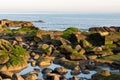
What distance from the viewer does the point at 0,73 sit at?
35.9m

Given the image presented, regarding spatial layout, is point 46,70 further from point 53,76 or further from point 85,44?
point 85,44

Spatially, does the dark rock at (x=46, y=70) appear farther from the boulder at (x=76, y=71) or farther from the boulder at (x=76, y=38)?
the boulder at (x=76, y=38)

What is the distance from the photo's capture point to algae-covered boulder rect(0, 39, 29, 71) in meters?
40.6

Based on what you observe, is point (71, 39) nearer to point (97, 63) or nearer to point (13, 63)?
point (97, 63)

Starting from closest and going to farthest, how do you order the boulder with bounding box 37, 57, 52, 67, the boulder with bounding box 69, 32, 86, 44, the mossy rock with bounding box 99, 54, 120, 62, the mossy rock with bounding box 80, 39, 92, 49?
1. the boulder with bounding box 37, 57, 52, 67
2. the mossy rock with bounding box 99, 54, 120, 62
3. the mossy rock with bounding box 80, 39, 92, 49
4. the boulder with bounding box 69, 32, 86, 44

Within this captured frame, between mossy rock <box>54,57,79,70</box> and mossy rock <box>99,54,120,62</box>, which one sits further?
mossy rock <box>99,54,120,62</box>

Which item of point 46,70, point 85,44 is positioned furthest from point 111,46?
point 46,70

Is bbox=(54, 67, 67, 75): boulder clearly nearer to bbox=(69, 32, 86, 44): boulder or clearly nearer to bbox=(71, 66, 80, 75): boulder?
bbox=(71, 66, 80, 75): boulder

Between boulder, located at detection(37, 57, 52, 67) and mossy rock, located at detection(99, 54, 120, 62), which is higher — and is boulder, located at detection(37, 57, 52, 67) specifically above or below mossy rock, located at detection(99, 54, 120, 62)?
below

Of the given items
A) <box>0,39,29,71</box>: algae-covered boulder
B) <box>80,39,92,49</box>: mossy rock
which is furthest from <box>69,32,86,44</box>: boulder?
<box>0,39,29,71</box>: algae-covered boulder

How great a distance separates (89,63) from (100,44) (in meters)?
13.5

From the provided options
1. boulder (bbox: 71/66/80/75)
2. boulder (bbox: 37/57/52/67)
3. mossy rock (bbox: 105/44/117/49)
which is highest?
mossy rock (bbox: 105/44/117/49)

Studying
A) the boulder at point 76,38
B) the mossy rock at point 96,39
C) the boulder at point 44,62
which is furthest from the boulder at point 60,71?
the mossy rock at point 96,39

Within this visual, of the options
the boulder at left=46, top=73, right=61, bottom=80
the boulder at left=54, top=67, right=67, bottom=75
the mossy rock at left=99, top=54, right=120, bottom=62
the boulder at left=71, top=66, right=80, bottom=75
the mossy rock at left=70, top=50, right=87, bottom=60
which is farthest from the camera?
the mossy rock at left=70, top=50, right=87, bottom=60
